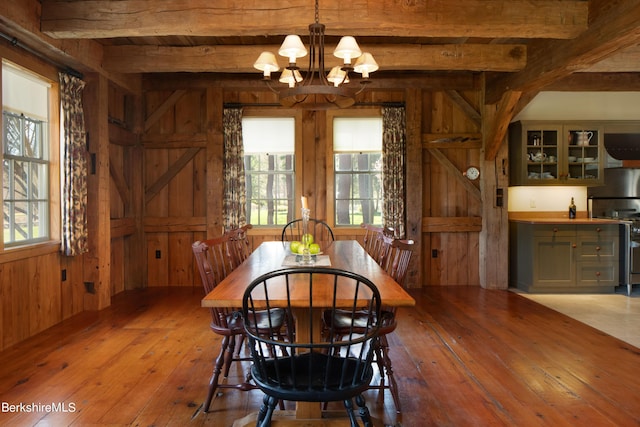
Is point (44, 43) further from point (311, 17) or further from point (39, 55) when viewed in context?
point (311, 17)

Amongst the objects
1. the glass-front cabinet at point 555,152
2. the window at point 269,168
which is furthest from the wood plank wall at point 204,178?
the glass-front cabinet at point 555,152

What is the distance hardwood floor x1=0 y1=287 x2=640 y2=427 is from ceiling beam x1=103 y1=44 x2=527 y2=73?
8.55 feet

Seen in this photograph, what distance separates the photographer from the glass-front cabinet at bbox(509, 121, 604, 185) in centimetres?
567

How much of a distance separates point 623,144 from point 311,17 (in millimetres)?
5041

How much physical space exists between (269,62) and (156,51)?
2.39m

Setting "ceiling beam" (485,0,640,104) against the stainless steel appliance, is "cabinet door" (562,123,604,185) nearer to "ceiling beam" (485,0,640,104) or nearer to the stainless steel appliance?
the stainless steel appliance

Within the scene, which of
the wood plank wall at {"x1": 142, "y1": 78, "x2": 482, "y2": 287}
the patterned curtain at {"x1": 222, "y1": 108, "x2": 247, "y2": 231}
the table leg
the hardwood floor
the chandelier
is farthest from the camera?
the wood plank wall at {"x1": 142, "y1": 78, "x2": 482, "y2": 287}

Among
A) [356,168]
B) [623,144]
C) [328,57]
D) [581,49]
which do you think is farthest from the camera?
[623,144]

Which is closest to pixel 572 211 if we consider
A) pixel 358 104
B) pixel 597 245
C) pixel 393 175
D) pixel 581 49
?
pixel 597 245

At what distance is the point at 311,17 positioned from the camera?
11.1ft

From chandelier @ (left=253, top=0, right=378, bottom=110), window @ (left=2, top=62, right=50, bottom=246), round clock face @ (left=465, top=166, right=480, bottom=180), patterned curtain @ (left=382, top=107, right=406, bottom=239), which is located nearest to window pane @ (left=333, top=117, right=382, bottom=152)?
patterned curtain @ (left=382, top=107, right=406, bottom=239)

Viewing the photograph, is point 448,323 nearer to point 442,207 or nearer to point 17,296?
point 442,207

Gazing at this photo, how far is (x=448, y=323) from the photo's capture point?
412 centimetres

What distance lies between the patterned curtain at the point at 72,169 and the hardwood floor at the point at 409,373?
80cm
